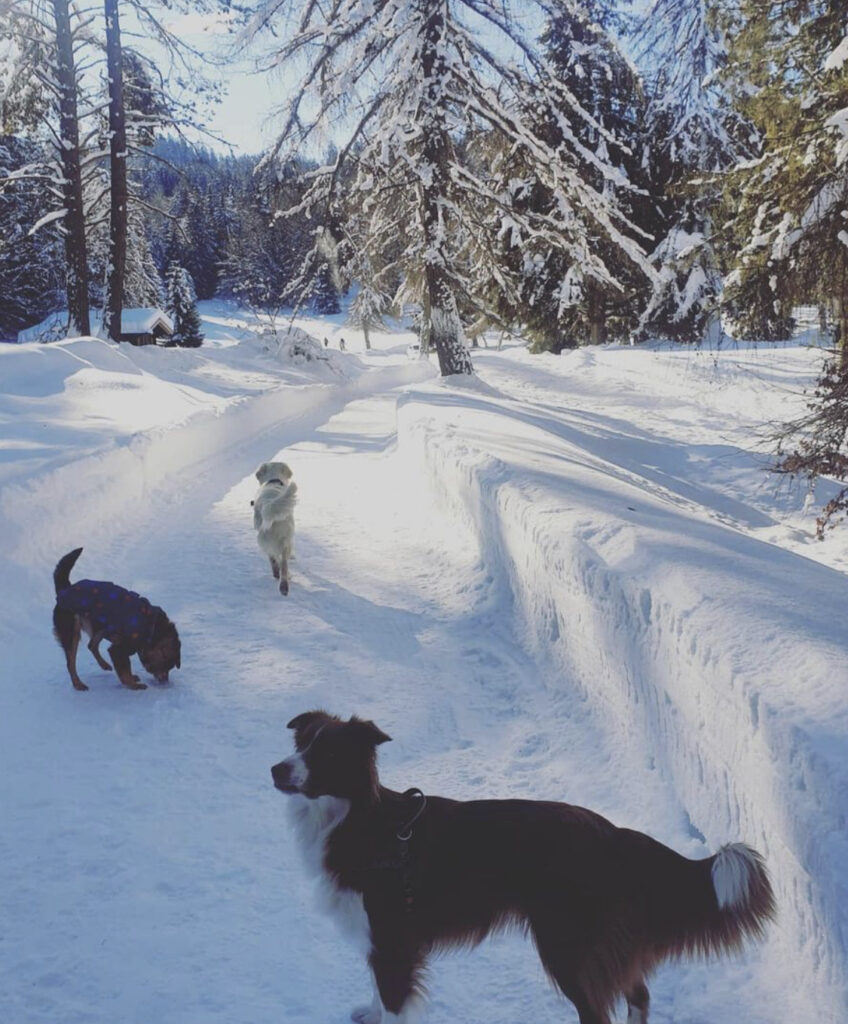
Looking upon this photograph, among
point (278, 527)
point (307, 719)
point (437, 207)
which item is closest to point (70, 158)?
point (437, 207)

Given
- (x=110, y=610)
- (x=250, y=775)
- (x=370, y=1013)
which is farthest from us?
(x=110, y=610)

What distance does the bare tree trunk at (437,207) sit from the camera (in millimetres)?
16172

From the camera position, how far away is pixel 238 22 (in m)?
15.1

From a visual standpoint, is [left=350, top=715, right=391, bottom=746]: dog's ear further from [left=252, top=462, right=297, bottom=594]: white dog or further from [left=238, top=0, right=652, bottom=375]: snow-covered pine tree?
[left=238, top=0, right=652, bottom=375]: snow-covered pine tree

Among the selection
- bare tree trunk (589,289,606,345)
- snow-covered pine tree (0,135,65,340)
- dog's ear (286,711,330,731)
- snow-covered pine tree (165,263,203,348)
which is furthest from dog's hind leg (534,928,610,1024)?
snow-covered pine tree (165,263,203,348)

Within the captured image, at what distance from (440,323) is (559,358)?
45.6ft

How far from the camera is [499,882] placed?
2506 mm

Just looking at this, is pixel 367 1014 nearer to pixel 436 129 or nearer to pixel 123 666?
pixel 123 666

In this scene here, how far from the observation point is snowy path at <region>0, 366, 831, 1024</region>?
3000 mm

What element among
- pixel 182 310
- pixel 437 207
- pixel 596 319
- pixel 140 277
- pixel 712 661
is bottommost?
pixel 712 661

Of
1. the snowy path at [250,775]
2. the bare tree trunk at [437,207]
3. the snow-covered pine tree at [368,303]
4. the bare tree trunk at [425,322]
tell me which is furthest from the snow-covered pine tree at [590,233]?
the snowy path at [250,775]

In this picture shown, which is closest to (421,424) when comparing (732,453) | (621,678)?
(732,453)

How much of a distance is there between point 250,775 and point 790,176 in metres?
8.55

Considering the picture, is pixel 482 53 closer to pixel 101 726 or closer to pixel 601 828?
pixel 101 726
